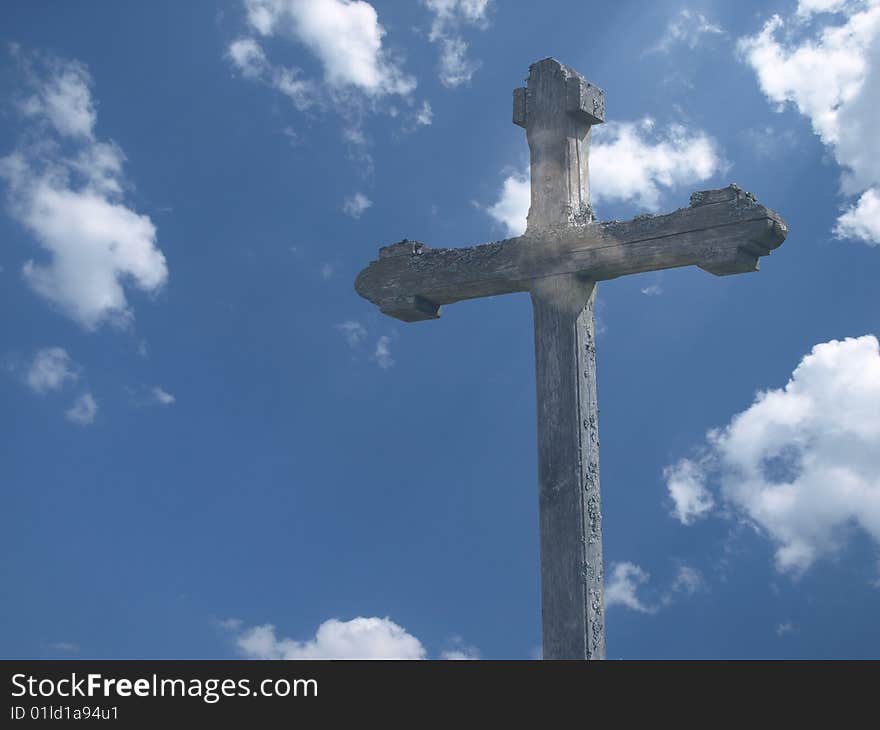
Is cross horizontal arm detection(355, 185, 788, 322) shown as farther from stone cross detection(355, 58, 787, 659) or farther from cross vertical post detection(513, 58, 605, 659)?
cross vertical post detection(513, 58, 605, 659)

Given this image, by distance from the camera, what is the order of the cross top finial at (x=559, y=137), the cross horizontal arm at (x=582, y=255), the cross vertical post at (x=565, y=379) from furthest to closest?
the cross top finial at (x=559, y=137) < the cross vertical post at (x=565, y=379) < the cross horizontal arm at (x=582, y=255)

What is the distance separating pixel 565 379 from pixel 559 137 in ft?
5.28

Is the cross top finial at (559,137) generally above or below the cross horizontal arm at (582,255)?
above

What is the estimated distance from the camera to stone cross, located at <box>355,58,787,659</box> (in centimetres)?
718

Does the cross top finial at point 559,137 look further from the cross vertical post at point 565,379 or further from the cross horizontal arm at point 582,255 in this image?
the cross horizontal arm at point 582,255

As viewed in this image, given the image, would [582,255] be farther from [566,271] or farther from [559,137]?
[559,137]

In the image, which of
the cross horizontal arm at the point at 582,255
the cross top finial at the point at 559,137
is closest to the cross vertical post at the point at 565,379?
the cross top finial at the point at 559,137

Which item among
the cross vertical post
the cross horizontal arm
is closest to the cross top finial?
the cross vertical post

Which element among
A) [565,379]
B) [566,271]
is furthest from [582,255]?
[565,379]

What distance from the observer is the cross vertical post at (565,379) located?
721cm

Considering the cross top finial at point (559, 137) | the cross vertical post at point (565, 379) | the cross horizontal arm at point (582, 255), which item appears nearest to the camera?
the cross horizontal arm at point (582, 255)

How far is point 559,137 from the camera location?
789cm
